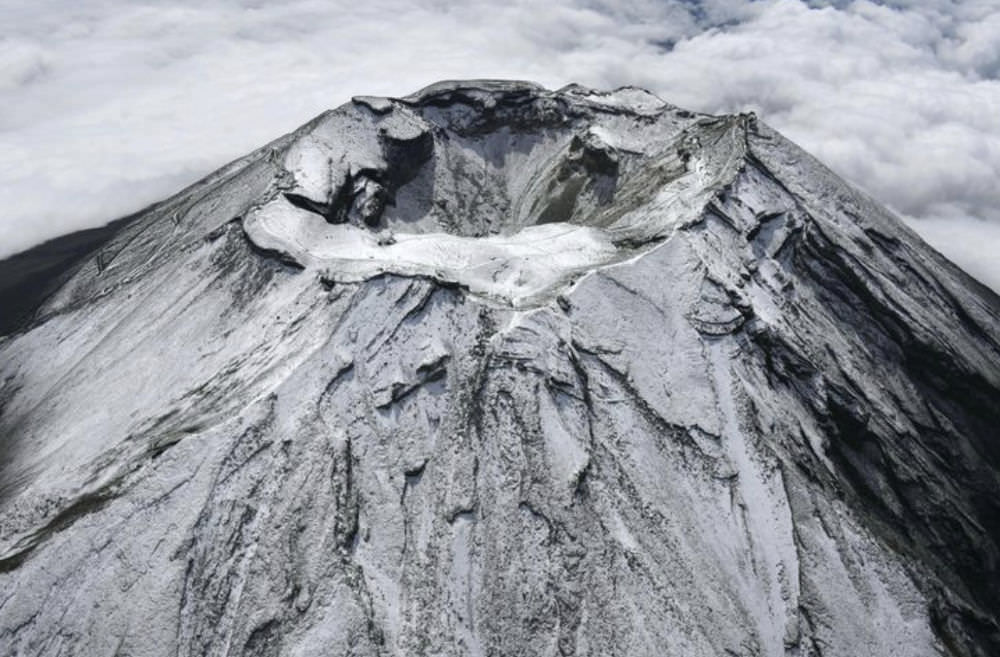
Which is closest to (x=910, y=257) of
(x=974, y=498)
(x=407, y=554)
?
(x=974, y=498)

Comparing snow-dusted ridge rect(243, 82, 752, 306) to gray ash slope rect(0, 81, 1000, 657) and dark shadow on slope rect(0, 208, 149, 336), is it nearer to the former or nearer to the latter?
gray ash slope rect(0, 81, 1000, 657)

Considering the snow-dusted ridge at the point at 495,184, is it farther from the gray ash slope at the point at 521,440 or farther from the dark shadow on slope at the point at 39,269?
the dark shadow on slope at the point at 39,269

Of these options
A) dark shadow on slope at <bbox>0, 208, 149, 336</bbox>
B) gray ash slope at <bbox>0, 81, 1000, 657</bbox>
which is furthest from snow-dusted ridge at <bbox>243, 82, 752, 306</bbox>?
dark shadow on slope at <bbox>0, 208, 149, 336</bbox>

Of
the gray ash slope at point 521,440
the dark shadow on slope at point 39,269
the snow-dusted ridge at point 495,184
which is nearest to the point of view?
the gray ash slope at point 521,440

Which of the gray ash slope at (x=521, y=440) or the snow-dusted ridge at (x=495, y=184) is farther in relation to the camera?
the snow-dusted ridge at (x=495, y=184)

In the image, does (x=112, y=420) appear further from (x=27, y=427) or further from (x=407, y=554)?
(x=407, y=554)

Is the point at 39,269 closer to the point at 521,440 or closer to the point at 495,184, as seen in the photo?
the point at 495,184

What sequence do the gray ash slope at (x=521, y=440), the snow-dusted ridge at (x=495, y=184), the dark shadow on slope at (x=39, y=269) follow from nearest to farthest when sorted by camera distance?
the gray ash slope at (x=521, y=440) < the snow-dusted ridge at (x=495, y=184) < the dark shadow on slope at (x=39, y=269)

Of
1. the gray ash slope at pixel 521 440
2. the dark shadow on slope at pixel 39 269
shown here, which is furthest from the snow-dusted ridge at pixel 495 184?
the dark shadow on slope at pixel 39 269
